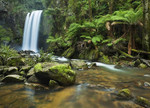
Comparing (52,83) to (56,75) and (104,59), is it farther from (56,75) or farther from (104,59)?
(104,59)

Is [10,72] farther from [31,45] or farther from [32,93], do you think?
[31,45]

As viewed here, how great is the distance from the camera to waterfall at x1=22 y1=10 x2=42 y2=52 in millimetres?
20502

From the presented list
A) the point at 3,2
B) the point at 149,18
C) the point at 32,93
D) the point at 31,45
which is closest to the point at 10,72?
the point at 32,93

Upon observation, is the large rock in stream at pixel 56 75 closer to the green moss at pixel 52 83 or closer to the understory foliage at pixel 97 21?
the green moss at pixel 52 83

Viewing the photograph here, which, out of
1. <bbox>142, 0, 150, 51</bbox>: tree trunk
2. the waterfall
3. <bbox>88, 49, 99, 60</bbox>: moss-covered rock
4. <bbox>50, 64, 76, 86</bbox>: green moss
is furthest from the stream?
the waterfall

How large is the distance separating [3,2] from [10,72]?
21.9 metres

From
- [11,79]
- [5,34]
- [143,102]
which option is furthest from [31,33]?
[143,102]

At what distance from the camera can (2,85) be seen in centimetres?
362

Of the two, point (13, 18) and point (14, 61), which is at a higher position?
point (13, 18)

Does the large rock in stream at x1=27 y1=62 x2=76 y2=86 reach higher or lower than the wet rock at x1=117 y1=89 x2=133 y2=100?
higher

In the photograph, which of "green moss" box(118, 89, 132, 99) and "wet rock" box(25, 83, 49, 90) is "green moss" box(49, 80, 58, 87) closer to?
"wet rock" box(25, 83, 49, 90)

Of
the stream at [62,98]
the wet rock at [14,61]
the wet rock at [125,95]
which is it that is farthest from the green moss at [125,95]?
the wet rock at [14,61]

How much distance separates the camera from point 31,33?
69.1 ft

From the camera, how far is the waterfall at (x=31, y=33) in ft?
67.3
